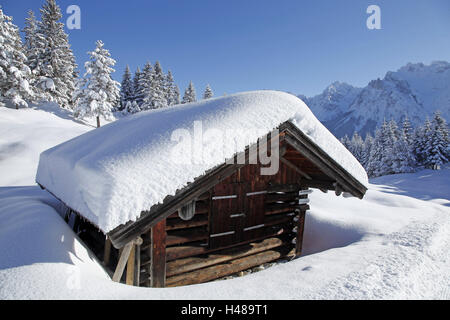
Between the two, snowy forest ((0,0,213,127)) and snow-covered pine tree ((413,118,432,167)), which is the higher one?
snowy forest ((0,0,213,127))

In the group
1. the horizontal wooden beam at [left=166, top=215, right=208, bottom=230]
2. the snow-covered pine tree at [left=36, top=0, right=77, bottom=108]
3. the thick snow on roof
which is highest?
the snow-covered pine tree at [left=36, top=0, right=77, bottom=108]

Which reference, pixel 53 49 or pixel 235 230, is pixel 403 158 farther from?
pixel 53 49

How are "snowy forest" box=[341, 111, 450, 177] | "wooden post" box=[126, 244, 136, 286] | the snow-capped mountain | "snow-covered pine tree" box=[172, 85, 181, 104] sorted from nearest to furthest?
"wooden post" box=[126, 244, 136, 286]
"snowy forest" box=[341, 111, 450, 177]
"snow-covered pine tree" box=[172, 85, 181, 104]
the snow-capped mountain

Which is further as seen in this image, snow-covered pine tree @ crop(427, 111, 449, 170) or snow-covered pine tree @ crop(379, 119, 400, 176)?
snow-covered pine tree @ crop(379, 119, 400, 176)

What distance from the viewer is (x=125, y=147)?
11.9 ft

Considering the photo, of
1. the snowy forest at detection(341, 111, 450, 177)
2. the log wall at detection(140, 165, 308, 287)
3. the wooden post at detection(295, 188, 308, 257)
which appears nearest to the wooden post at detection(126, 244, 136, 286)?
the log wall at detection(140, 165, 308, 287)

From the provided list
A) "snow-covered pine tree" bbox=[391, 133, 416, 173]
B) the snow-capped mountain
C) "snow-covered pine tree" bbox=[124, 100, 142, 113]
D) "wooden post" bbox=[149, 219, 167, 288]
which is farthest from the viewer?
the snow-capped mountain

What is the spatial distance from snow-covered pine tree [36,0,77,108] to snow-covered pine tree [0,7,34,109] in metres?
4.06

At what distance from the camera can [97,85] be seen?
28281 mm

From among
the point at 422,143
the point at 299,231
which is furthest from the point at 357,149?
the point at 299,231

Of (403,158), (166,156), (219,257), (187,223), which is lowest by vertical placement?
(403,158)

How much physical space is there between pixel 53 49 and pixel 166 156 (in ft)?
118

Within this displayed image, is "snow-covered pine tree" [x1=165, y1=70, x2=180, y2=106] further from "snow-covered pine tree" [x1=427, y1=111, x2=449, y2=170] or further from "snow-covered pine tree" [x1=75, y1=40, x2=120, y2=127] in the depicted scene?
"snow-covered pine tree" [x1=427, y1=111, x2=449, y2=170]

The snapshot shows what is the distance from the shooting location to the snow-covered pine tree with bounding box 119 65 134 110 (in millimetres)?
42156
